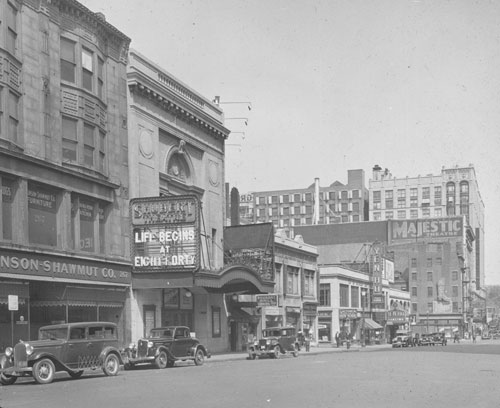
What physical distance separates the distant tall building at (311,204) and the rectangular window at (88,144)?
439 ft

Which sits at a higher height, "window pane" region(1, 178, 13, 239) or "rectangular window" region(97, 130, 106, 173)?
"rectangular window" region(97, 130, 106, 173)

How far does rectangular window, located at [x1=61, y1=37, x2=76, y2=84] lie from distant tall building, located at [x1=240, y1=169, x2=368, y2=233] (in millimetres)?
134921

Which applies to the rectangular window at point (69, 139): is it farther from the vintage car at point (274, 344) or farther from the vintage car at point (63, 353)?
the vintage car at point (274, 344)

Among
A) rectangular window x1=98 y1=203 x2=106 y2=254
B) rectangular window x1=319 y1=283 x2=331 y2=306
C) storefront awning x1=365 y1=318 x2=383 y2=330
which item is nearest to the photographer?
Result: rectangular window x1=98 y1=203 x2=106 y2=254

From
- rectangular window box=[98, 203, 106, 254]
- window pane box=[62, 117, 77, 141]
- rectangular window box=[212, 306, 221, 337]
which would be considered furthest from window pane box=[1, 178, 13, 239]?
rectangular window box=[212, 306, 221, 337]

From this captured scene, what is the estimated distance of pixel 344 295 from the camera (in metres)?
75.4

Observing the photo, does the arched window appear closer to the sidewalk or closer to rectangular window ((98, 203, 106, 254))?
rectangular window ((98, 203, 106, 254))

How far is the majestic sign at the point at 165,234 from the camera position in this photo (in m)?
36.4

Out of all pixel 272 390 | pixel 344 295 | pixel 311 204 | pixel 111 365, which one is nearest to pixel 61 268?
pixel 111 365

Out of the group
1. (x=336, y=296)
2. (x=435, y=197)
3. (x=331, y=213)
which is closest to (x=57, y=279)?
(x=336, y=296)

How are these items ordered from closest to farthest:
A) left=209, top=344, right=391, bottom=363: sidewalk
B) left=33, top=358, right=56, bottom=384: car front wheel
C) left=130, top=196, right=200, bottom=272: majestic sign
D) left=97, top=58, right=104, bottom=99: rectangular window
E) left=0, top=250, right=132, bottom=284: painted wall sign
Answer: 1. left=33, top=358, right=56, bottom=384: car front wheel
2. left=0, top=250, right=132, bottom=284: painted wall sign
3. left=97, top=58, right=104, bottom=99: rectangular window
4. left=130, top=196, right=200, bottom=272: majestic sign
5. left=209, top=344, right=391, bottom=363: sidewalk

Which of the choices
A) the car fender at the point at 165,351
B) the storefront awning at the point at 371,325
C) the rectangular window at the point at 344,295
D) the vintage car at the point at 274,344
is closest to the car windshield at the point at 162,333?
the car fender at the point at 165,351

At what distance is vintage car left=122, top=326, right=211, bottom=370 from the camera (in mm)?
28750

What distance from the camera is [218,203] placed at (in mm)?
47625
